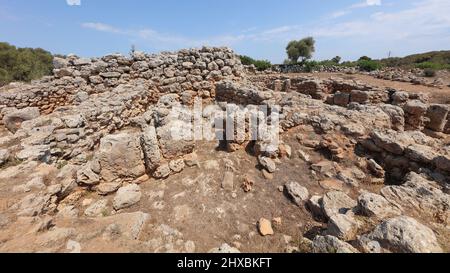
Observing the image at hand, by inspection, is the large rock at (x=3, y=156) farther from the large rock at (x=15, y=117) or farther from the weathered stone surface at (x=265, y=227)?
the weathered stone surface at (x=265, y=227)

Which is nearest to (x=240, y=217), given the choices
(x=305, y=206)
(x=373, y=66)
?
(x=305, y=206)

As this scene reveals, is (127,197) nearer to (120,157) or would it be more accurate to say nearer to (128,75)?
(120,157)

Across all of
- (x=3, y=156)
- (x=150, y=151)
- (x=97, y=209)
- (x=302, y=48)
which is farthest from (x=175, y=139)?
(x=302, y=48)

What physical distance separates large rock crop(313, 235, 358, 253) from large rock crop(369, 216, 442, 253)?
37 centimetres

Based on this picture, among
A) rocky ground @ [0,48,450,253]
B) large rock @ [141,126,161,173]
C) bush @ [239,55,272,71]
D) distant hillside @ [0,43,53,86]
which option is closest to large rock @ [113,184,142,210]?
rocky ground @ [0,48,450,253]

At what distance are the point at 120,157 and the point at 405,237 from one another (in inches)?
210

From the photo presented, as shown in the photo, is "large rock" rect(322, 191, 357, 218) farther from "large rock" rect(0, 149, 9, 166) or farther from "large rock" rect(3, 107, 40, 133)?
"large rock" rect(3, 107, 40, 133)

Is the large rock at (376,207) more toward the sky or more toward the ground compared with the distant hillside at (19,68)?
more toward the ground

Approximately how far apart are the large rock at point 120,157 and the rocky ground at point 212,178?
0.9 inches

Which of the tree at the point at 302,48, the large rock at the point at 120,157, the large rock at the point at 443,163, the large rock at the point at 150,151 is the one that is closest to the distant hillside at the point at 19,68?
the large rock at the point at 120,157

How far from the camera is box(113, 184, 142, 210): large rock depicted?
15.3ft

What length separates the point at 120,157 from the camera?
204 inches

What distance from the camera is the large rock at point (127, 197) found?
184 inches

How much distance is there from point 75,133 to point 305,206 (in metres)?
6.11
